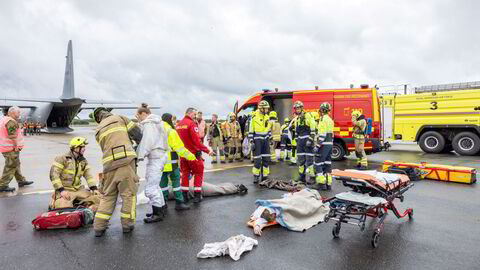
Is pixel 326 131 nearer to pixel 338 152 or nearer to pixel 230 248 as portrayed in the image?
pixel 230 248

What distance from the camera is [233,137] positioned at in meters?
11.0

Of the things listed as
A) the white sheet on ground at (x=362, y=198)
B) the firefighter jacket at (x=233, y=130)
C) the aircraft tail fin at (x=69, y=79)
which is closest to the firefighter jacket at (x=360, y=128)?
the firefighter jacket at (x=233, y=130)

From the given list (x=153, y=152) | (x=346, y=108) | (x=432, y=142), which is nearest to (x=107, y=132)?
(x=153, y=152)

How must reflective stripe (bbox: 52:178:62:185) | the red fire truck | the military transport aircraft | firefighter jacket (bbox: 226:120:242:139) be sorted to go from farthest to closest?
1. the military transport aircraft
2. firefighter jacket (bbox: 226:120:242:139)
3. the red fire truck
4. reflective stripe (bbox: 52:178:62:185)

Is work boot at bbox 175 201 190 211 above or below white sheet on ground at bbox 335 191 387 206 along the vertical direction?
below

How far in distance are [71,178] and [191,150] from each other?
1942 millimetres

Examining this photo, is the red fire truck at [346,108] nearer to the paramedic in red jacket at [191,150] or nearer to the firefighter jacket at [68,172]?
the paramedic in red jacket at [191,150]

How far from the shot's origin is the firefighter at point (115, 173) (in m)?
3.86

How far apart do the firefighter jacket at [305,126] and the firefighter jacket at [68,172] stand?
14.4ft

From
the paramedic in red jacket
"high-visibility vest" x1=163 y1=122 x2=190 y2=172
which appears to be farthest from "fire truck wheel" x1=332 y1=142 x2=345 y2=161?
"high-visibility vest" x1=163 y1=122 x2=190 y2=172

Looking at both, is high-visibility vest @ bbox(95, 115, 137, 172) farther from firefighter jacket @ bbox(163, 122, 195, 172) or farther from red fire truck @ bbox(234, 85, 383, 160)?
red fire truck @ bbox(234, 85, 383, 160)

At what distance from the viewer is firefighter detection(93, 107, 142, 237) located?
3857 millimetres

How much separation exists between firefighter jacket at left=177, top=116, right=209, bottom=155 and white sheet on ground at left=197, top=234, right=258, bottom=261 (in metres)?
2.11

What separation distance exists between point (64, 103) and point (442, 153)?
1308 inches
